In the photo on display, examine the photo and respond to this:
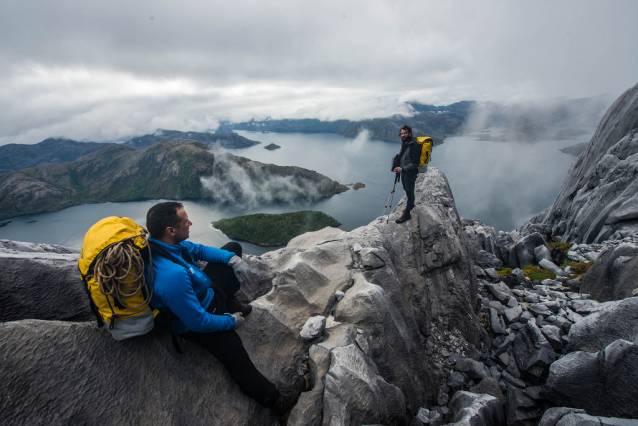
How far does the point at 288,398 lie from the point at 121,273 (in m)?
5.14

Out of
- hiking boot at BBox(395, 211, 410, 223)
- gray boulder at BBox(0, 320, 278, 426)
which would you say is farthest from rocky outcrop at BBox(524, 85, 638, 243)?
gray boulder at BBox(0, 320, 278, 426)

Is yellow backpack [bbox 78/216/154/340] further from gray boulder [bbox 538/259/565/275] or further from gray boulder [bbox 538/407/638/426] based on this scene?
gray boulder [bbox 538/259/565/275]

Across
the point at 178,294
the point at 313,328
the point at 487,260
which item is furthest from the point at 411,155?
the point at 487,260

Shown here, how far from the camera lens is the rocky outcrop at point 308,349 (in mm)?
4750

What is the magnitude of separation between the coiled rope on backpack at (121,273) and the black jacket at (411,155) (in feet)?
38.7

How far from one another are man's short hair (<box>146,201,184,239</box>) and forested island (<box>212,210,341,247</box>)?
14927cm

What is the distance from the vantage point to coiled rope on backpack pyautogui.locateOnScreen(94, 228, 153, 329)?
4355 millimetres

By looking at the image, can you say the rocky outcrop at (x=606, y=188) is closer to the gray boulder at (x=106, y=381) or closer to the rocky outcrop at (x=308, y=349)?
the rocky outcrop at (x=308, y=349)

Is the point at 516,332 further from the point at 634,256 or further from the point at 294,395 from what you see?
the point at 294,395

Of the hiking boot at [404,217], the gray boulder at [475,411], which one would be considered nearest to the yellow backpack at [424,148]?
the hiking boot at [404,217]

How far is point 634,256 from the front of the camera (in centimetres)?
1221

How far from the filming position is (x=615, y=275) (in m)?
12.7

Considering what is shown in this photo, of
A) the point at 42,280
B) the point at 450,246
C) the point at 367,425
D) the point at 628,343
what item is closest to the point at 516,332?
the point at 450,246

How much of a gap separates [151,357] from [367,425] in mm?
5146
